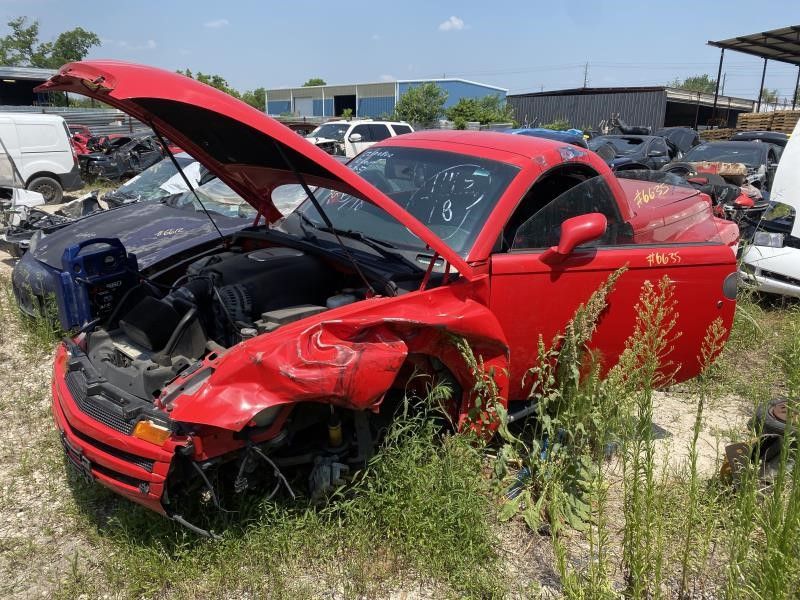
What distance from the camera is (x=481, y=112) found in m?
32.0

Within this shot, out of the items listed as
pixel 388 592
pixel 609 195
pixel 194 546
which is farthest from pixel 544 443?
pixel 194 546

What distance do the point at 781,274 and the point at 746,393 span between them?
188 cm

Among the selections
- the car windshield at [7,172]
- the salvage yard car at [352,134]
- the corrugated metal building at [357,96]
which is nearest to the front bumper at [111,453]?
the car windshield at [7,172]

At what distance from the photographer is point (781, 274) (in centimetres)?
576

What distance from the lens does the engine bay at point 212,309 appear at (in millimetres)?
2900

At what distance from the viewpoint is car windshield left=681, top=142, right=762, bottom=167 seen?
38.0 ft

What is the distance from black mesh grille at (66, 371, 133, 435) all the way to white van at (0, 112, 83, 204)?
11638mm

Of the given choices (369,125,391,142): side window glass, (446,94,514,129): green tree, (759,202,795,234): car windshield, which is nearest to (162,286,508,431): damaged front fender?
(759,202,795,234): car windshield

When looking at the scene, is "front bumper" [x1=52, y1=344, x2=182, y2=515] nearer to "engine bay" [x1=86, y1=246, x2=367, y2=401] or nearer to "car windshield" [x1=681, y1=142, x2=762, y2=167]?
"engine bay" [x1=86, y1=246, x2=367, y2=401]

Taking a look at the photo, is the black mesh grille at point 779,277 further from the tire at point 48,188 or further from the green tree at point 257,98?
the green tree at point 257,98

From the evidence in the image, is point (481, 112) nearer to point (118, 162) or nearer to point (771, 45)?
point (771, 45)

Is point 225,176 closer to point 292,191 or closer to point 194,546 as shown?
point 292,191

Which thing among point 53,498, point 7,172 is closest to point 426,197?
point 53,498

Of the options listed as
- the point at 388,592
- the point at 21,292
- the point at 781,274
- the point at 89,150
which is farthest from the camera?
the point at 89,150
